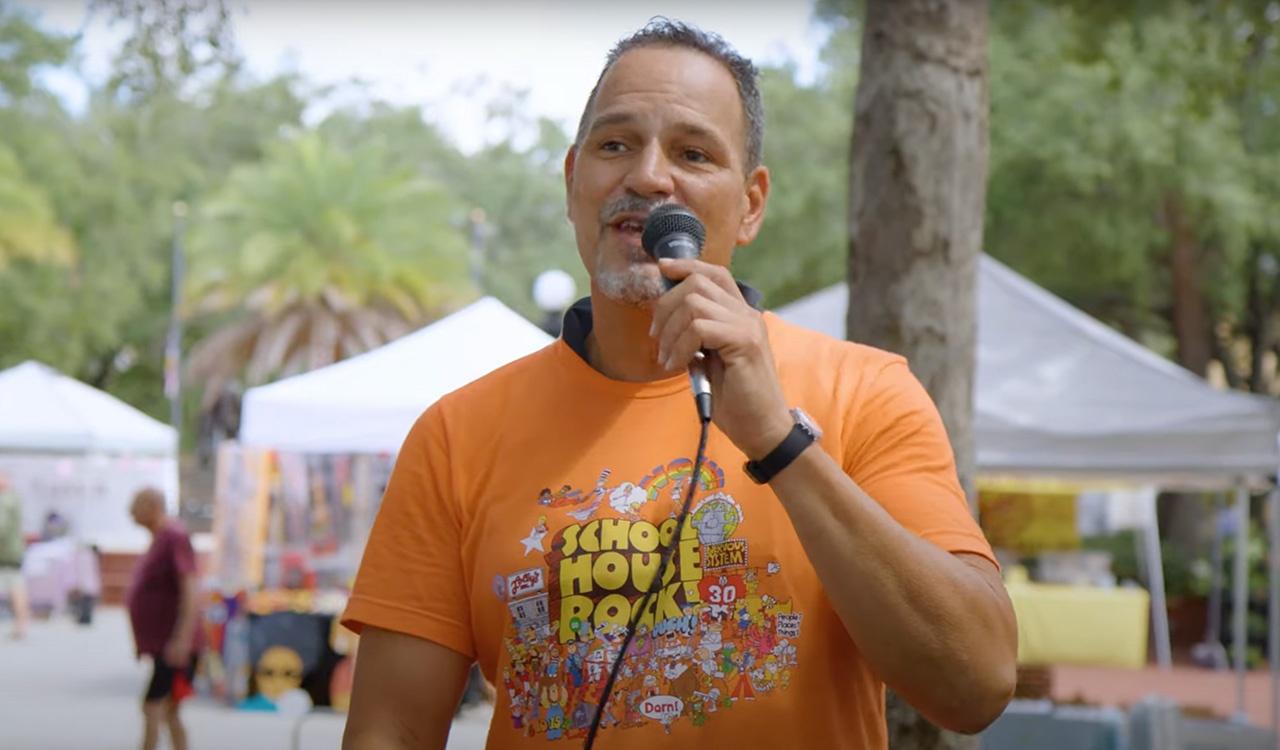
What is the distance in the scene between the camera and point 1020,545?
72.7ft

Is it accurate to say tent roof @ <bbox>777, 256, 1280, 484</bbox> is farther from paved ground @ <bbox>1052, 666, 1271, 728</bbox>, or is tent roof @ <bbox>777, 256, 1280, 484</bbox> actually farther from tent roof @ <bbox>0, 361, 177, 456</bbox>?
tent roof @ <bbox>0, 361, 177, 456</bbox>

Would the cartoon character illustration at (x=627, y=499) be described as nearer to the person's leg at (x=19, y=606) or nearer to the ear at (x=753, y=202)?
the ear at (x=753, y=202)

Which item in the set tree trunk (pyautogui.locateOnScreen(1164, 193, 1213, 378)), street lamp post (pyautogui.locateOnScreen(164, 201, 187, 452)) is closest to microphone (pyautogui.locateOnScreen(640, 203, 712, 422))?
tree trunk (pyautogui.locateOnScreen(1164, 193, 1213, 378))

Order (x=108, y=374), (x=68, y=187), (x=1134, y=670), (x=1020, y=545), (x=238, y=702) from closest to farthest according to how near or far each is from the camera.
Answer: (x=238, y=702) < (x=1134, y=670) < (x=1020, y=545) < (x=68, y=187) < (x=108, y=374)

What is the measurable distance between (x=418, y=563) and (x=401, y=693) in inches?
7.0

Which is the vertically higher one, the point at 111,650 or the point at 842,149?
the point at 842,149

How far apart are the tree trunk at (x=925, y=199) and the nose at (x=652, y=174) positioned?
2.66 meters

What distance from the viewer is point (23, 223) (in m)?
31.7

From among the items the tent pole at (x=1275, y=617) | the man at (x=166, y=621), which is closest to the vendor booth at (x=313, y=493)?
the man at (x=166, y=621)

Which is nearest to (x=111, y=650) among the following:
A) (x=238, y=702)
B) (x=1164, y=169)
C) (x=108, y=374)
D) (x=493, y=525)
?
(x=238, y=702)

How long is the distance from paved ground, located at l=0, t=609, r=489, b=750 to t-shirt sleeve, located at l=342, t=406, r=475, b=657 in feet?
20.9

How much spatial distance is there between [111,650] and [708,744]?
19223 millimetres

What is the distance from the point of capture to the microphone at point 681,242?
6.81 feet

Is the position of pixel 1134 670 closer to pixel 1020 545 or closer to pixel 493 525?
pixel 1020 545
